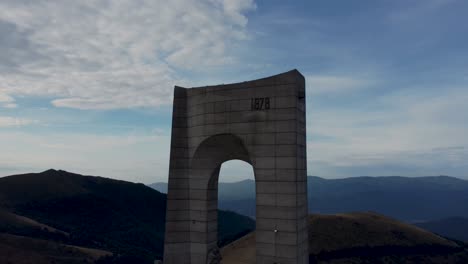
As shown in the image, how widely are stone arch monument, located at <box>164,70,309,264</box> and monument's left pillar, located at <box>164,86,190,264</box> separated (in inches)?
3.0

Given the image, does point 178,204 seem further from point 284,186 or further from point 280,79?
point 280,79

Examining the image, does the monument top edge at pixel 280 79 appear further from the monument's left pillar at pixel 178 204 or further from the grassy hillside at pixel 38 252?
the grassy hillside at pixel 38 252

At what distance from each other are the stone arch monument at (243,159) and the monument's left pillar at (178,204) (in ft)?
0.25

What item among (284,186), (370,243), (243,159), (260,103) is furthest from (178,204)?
(370,243)

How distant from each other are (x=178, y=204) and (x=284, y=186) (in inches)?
365

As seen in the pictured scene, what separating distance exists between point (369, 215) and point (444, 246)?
76.7 feet

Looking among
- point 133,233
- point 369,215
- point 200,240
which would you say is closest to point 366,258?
point 369,215

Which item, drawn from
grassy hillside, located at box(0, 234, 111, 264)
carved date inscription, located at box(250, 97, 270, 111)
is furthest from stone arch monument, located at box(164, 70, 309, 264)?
grassy hillside, located at box(0, 234, 111, 264)

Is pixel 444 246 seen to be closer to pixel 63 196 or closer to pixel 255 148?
pixel 255 148

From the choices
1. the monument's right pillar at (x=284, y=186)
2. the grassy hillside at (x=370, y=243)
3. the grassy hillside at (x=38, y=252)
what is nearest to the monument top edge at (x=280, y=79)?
the monument's right pillar at (x=284, y=186)

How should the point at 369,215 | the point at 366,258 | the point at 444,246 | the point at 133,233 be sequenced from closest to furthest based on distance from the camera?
1. the point at 366,258
2. the point at 444,246
3. the point at 369,215
4. the point at 133,233

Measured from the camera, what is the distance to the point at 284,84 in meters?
24.8

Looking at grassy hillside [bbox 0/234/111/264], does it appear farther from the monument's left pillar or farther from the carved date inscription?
the carved date inscription

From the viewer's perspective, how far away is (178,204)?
28516 millimetres
